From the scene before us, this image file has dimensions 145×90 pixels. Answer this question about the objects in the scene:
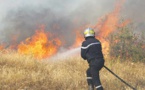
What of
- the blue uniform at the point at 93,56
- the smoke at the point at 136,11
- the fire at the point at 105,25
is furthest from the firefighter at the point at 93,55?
the smoke at the point at 136,11

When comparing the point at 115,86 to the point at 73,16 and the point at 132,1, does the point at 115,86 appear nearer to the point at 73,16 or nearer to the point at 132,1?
the point at 73,16

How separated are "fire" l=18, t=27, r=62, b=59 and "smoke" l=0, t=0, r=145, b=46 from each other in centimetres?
78

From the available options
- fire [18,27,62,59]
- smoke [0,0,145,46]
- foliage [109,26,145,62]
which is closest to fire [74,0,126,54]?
smoke [0,0,145,46]

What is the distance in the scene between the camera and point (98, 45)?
27.9ft

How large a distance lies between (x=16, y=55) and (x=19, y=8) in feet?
27.4

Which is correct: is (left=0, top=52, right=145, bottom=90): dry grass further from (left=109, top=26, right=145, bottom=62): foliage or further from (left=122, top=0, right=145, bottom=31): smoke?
(left=122, top=0, right=145, bottom=31): smoke

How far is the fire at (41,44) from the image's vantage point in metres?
16.0

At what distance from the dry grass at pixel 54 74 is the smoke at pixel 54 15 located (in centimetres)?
611

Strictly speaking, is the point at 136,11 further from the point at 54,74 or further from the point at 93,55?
the point at 93,55

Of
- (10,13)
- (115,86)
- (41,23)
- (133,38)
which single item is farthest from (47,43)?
(115,86)

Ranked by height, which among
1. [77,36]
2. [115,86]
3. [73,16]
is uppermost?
[73,16]

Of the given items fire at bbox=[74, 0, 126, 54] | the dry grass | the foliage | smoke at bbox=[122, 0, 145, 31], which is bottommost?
the dry grass

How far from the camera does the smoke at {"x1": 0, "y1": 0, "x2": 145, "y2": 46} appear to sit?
18.4 meters

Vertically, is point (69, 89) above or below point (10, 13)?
below
